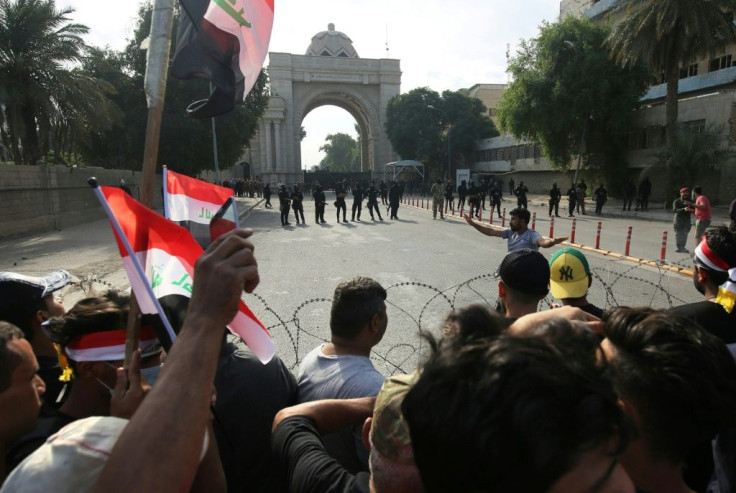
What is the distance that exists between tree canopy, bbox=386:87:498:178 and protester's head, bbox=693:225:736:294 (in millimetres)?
54336

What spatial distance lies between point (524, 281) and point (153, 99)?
2189 mm

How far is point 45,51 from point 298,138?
143ft

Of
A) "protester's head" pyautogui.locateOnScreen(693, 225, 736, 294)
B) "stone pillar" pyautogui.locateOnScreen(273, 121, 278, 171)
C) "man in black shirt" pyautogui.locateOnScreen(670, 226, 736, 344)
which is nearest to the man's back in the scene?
"man in black shirt" pyautogui.locateOnScreen(670, 226, 736, 344)

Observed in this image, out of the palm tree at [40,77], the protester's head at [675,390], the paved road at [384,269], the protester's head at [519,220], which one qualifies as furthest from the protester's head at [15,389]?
the palm tree at [40,77]

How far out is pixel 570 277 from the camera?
306 centimetres

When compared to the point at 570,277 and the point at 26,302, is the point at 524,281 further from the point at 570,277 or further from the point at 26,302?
the point at 26,302

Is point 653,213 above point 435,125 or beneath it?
beneath

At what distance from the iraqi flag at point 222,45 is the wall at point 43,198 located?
587 inches

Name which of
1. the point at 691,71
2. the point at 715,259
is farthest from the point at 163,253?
the point at 691,71

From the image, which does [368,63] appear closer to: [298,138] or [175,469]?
[298,138]

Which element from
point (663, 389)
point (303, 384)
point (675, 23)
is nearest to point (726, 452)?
point (663, 389)

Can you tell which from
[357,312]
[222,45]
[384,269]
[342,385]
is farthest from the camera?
[384,269]

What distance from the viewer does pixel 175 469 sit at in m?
0.94

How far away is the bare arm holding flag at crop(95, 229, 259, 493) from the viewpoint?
923 mm
